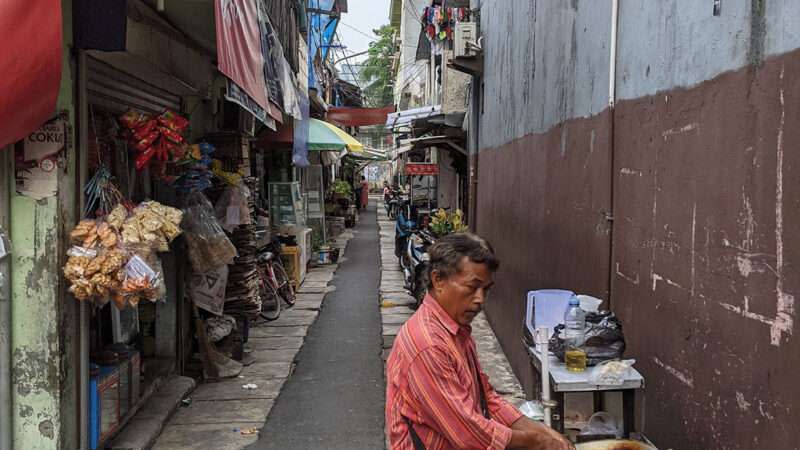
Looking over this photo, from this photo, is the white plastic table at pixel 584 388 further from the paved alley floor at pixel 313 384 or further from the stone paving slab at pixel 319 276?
the stone paving slab at pixel 319 276

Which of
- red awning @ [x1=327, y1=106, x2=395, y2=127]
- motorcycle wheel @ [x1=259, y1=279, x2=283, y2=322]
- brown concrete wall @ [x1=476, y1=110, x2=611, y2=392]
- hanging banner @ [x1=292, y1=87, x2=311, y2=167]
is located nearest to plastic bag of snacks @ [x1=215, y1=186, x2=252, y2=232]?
motorcycle wheel @ [x1=259, y1=279, x2=283, y2=322]

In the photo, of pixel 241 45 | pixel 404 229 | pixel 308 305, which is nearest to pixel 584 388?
pixel 241 45

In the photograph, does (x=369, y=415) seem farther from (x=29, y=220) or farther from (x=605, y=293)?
(x=29, y=220)

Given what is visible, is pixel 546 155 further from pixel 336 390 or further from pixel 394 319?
pixel 394 319

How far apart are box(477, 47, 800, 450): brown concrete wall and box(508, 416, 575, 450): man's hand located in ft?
2.62

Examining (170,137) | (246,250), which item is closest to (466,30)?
(246,250)

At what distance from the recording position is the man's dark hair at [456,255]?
247 cm

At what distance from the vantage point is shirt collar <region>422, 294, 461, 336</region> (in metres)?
2.42

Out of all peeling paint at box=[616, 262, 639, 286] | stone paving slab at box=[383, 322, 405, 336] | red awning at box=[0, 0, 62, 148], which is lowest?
stone paving slab at box=[383, 322, 405, 336]

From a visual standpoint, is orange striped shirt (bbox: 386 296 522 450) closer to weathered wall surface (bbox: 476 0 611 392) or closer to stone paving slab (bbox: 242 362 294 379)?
weathered wall surface (bbox: 476 0 611 392)

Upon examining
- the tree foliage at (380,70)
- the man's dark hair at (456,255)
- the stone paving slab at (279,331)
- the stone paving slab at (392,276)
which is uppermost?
the tree foliage at (380,70)

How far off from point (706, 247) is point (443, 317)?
4.72 feet

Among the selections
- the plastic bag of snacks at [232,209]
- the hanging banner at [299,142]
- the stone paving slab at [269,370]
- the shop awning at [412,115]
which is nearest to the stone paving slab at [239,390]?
the stone paving slab at [269,370]

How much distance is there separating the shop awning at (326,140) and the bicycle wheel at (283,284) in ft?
11.1
